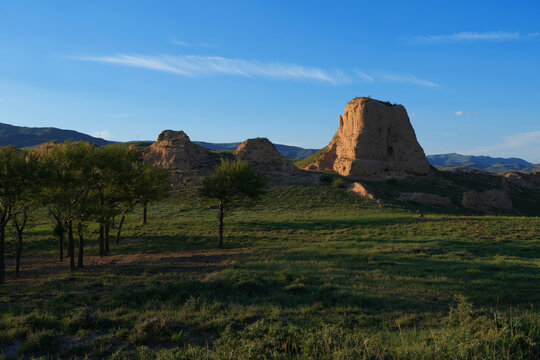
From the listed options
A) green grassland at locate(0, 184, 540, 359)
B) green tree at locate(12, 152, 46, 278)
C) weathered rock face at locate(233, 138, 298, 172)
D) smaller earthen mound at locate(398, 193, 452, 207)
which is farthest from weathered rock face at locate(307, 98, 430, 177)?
green tree at locate(12, 152, 46, 278)

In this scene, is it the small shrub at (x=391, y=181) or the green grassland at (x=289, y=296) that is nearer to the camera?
the green grassland at (x=289, y=296)

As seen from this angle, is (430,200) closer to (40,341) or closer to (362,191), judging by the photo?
(362,191)

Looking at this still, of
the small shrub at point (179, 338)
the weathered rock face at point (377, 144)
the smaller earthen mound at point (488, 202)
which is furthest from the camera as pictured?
the weathered rock face at point (377, 144)

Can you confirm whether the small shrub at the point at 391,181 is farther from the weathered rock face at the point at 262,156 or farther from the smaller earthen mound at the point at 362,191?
the weathered rock face at the point at 262,156

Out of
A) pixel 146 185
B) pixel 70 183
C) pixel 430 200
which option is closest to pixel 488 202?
pixel 430 200

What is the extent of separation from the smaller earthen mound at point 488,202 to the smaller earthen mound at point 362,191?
15.5 m

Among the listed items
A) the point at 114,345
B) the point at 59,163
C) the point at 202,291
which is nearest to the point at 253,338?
the point at 114,345

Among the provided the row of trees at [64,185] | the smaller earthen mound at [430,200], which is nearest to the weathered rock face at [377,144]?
the smaller earthen mound at [430,200]

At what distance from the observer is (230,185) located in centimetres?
2844

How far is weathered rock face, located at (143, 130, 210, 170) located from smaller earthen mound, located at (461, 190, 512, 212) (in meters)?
47.9

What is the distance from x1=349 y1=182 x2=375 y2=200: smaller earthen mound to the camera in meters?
48.9

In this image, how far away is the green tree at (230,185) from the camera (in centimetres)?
2816

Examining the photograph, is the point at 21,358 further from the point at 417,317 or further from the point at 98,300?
the point at 417,317

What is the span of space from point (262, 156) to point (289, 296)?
2135 inches
